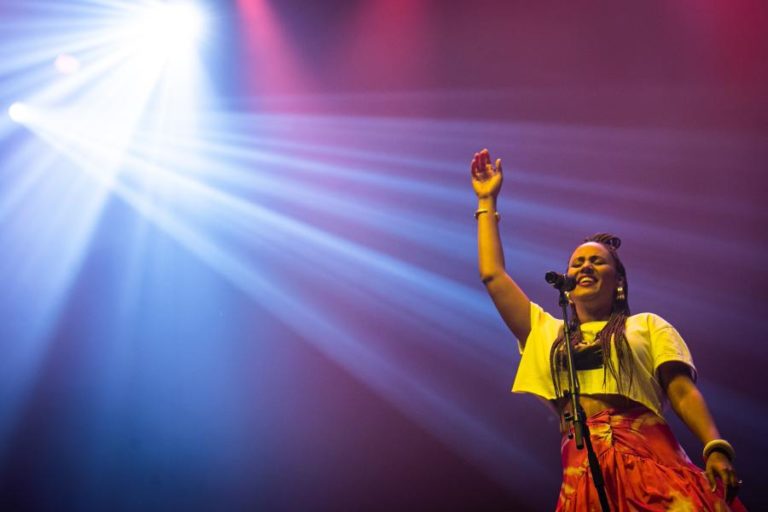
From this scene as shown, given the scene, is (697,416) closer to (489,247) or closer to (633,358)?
(633,358)

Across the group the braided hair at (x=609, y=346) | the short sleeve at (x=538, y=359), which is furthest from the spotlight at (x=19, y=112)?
the braided hair at (x=609, y=346)

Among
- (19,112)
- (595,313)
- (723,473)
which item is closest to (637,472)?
(723,473)

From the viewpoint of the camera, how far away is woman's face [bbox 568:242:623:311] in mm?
2113

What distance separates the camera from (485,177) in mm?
2230

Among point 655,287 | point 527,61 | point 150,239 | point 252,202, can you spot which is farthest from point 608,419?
point 150,239

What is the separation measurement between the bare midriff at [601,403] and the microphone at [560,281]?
1.13 ft

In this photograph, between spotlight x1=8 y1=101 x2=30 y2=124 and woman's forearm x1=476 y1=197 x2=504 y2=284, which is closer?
woman's forearm x1=476 y1=197 x2=504 y2=284

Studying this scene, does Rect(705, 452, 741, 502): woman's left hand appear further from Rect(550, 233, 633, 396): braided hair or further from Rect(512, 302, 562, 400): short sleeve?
Rect(512, 302, 562, 400): short sleeve

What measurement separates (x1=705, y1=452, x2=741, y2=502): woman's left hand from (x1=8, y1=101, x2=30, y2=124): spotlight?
482 cm

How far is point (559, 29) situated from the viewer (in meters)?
3.99

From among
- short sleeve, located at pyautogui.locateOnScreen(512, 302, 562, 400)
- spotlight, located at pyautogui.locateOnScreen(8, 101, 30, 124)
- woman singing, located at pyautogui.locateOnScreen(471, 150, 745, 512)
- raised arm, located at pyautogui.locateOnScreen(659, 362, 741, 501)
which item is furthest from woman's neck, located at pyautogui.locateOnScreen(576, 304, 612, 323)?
spotlight, located at pyautogui.locateOnScreen(8, 101, 30, 124)

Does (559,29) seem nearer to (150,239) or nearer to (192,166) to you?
(192,166)

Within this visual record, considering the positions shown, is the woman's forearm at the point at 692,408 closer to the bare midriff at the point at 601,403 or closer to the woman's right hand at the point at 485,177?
the bare midriff at the point at 601,403

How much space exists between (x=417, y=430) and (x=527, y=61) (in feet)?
7.83
